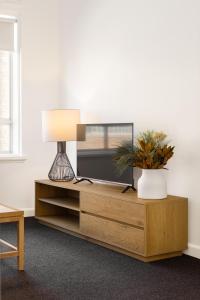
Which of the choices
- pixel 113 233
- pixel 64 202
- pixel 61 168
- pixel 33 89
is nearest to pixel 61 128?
pixel 61 168

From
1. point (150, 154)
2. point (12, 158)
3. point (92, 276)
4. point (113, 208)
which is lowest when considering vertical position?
point (92, 276)

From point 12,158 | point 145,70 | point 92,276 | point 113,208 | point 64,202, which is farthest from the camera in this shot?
point 12,158

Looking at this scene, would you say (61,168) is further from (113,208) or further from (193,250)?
(193,250)

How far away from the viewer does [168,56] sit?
4418 millimetres

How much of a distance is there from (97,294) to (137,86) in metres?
2.32

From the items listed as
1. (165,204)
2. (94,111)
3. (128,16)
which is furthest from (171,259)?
(128,16)

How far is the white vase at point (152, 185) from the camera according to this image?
13.4ft

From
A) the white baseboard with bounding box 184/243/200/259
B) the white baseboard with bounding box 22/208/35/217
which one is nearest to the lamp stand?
→ the white baseboard with bounding box 22/208/35/217

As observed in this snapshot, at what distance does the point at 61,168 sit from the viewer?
567 centimetres

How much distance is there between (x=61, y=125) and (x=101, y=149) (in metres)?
0.72

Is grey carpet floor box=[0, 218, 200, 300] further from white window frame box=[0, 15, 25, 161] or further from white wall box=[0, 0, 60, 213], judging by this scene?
white window frame box=[0, 15, 25, 161]

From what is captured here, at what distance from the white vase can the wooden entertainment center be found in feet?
0.24

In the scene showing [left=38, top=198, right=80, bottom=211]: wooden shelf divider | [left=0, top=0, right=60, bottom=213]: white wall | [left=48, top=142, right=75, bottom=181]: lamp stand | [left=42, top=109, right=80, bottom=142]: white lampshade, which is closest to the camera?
[left=38, top=198, right=80, bottom=211]: wooden shelf divider

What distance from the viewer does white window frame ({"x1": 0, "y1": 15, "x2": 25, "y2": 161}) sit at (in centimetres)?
613
